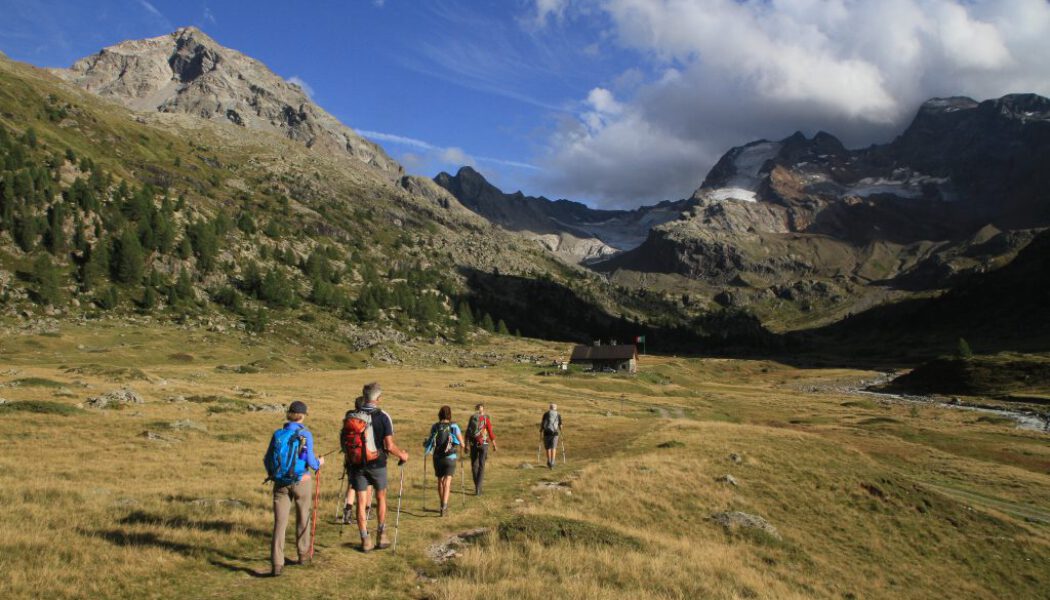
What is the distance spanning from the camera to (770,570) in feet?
65.8

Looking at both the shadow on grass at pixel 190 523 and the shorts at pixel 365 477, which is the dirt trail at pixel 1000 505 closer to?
the shorts at pixel 365 477

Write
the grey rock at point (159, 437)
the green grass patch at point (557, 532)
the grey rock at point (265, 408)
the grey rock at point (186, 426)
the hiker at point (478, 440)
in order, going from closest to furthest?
the green grass patch at point (557, 532) → the hiker at point (478, 440) → the grey rock at point (159, 437) → the grey rock at point (186, 426) → the grey rock at point (265, 408)

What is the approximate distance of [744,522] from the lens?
79.8 ft

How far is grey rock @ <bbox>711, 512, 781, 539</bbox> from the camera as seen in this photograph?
23875mm

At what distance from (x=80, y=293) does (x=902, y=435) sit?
143220 millimetres

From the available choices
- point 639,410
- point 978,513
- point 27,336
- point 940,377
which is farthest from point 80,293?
point 940,377

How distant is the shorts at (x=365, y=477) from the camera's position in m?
14.6

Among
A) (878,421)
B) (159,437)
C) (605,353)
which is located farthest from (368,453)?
(605,353)

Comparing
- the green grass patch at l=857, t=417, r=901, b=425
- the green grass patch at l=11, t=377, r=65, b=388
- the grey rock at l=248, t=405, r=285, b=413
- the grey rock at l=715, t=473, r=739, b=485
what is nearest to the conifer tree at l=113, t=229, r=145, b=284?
the green grass patch at l=11, t=377, r=65, b=388

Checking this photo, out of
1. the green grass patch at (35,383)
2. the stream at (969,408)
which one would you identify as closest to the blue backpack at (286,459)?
the green grass patch at (35,383)

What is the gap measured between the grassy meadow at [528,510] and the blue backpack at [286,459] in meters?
2.09

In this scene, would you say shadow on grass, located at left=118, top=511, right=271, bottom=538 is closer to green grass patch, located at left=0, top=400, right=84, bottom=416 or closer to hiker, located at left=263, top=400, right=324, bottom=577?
hiker, located at left=263, top=400, right=324, bottom=577

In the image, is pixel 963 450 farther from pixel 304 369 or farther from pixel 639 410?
pixel 304 369

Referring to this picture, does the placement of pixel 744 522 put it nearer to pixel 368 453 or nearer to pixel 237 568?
pixel 368 453
